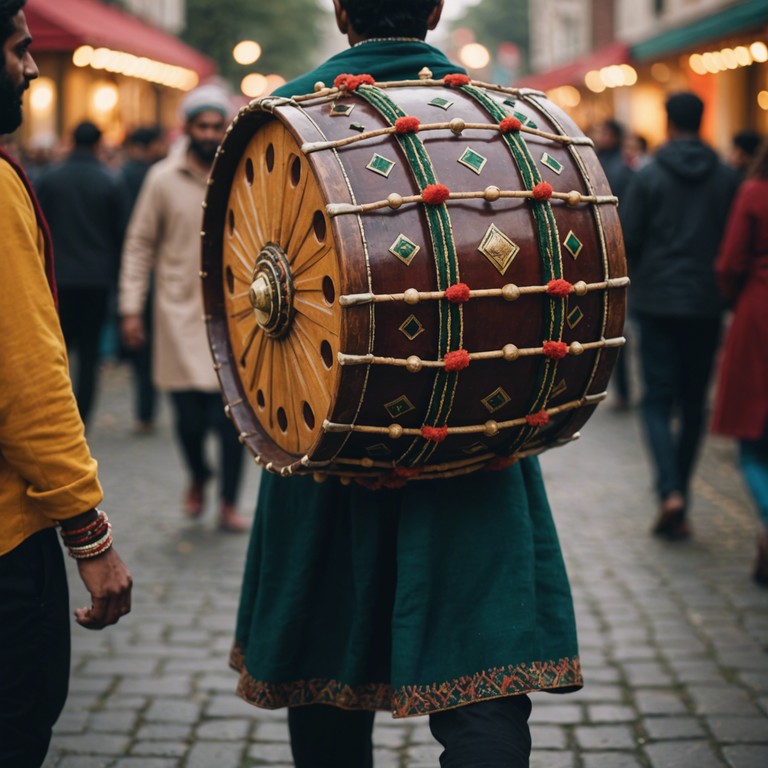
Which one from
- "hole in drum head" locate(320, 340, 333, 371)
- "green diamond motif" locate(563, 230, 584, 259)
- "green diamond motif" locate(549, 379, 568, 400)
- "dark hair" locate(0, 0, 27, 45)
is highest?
"dark hair" locate(0, 0, 27, 45)

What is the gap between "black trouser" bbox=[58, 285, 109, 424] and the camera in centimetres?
810

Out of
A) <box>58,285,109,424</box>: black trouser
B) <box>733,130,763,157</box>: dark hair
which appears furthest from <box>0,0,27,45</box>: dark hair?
<box>733,130,763,157</box>: dark hair

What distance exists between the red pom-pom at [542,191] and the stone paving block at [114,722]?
7.65ft

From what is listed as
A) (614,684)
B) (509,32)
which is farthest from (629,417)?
(509,32)

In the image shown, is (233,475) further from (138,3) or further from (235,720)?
(138,3)

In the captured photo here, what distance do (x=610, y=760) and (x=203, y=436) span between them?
3.34 m

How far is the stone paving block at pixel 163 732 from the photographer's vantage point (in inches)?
149

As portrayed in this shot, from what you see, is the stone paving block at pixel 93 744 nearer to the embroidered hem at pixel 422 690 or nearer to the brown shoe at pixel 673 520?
the embroidered hem at pixel 422 690

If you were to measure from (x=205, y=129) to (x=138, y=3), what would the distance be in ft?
83.5

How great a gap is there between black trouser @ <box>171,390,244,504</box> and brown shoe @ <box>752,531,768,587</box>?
2501mm

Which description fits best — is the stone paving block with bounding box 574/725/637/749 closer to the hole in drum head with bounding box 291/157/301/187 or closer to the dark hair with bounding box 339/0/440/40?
the hole in drum head with bounding box 291/157/301/187

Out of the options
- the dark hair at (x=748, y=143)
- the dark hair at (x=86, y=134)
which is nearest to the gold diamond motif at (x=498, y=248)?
the dark hair at (x=86, y=134)

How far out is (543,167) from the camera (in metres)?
→ 2.39

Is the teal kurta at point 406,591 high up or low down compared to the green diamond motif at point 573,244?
down
